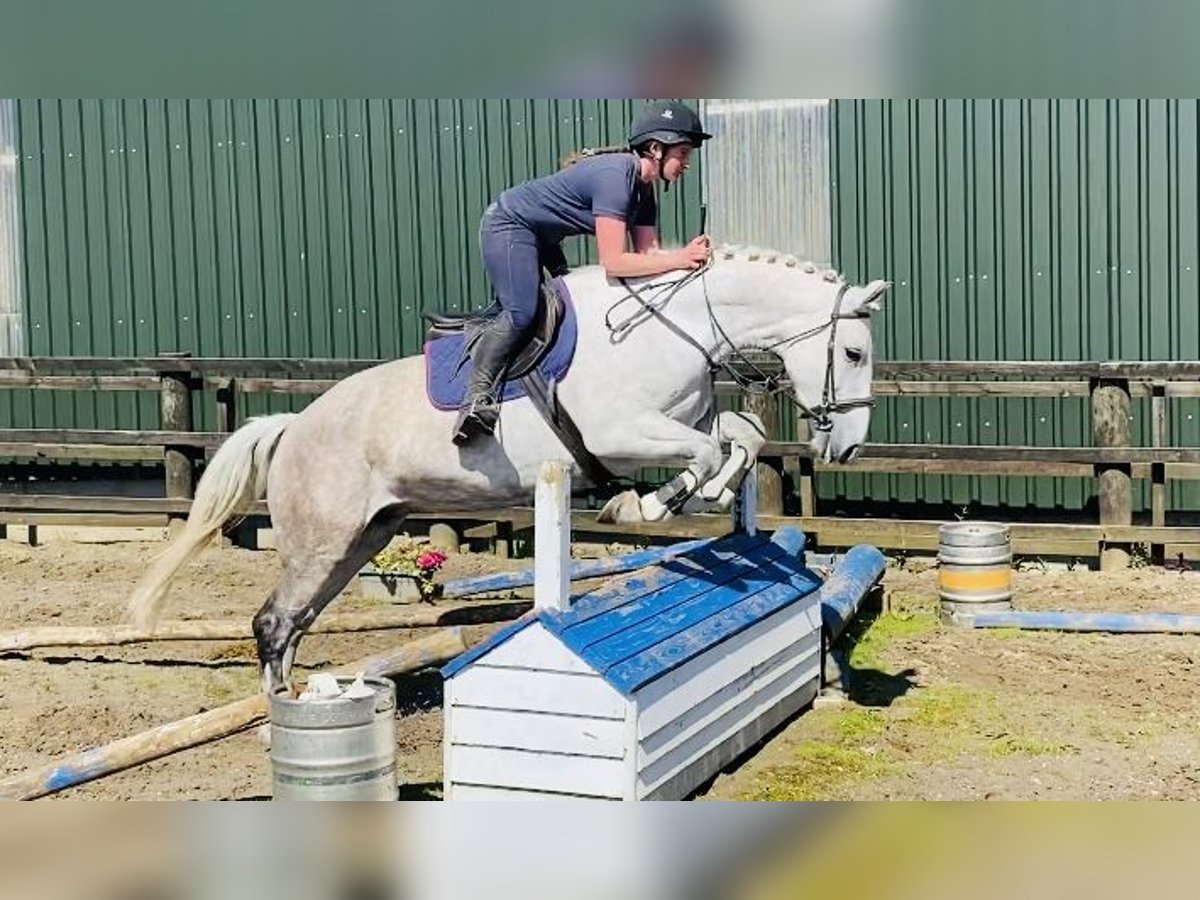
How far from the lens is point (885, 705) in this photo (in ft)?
21.6

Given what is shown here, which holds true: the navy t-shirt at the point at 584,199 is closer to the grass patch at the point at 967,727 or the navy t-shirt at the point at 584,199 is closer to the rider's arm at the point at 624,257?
the rider's arm at the point at 624,257

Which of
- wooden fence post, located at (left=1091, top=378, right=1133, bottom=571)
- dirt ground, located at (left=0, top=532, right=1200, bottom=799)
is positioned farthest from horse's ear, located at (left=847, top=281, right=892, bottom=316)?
wooden fence post, located at (left=1091, top=378, right=1133, bottom=571)

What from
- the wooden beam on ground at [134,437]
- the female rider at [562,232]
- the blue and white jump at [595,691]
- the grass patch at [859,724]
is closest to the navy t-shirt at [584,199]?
the female rider at [562,232]

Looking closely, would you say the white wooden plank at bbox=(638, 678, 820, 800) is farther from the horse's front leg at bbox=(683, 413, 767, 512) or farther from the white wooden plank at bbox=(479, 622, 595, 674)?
the horse's front leg at bbox=(683, 413, 767, 512)

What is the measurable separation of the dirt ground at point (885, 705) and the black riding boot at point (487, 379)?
3.87 feet

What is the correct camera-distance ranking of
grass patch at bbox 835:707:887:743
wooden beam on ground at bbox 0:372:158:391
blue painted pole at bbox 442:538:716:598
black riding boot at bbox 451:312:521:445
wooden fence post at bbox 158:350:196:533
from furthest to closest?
wooden beam on ground at bbox 0:372:158:391, wooden fence post at bbox 158:350:196:533, blue painted pole at bbox 442:538:716:598, grass patch at bbox 835:707:887:743, black riding boot at bbox 451:312:521:445

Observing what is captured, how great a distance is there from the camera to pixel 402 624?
6.82 metres

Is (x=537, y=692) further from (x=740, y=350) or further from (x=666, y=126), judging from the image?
(x=666, y=126)

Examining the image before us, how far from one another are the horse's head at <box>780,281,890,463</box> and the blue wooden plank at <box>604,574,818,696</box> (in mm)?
620

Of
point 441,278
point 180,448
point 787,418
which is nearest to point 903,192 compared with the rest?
point 787,418

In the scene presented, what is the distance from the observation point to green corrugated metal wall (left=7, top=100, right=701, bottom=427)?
37.0 feet

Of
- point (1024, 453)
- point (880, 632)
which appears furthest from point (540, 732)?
point (1024, 453)

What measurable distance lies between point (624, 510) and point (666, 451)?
1.08 ft
